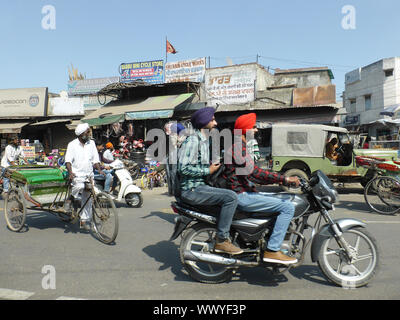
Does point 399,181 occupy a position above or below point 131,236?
above

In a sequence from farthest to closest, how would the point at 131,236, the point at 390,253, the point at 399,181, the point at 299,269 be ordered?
the point at 399,181 → the point at 131,236 → the point at 390,253 → the point at 299,269

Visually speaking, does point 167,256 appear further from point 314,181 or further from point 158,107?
point 158,107

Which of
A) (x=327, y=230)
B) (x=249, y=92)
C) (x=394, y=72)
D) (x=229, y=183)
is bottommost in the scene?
(x=327, y=230)

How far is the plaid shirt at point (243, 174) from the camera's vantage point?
10.7ft

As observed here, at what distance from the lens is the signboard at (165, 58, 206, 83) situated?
19.4m

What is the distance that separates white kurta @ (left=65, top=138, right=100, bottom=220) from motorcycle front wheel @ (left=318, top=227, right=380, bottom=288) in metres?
3.62

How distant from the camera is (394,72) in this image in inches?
996

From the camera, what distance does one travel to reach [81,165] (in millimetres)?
5398

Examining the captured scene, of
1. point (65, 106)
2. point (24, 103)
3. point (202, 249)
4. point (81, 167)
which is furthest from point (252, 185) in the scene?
point (24, 103)

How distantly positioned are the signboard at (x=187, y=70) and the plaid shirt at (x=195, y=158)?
16602mm

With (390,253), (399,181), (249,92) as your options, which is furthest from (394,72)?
(390,253)
